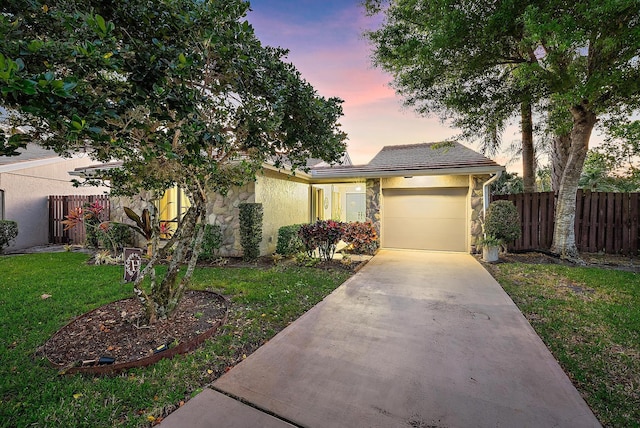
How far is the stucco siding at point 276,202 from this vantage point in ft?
27.0

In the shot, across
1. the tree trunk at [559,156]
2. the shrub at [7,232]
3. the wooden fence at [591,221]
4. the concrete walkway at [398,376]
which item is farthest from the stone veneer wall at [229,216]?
the tree trunk at [559,156]

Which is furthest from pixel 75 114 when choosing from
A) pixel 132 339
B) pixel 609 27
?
pixel 609 27

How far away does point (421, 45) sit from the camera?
7.08 meters

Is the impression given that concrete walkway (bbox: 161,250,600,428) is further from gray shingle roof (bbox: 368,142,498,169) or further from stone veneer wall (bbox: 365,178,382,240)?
gray shingle roof (bbox: 368,142,498,169)

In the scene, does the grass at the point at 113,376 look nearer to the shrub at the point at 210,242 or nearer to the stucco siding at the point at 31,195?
the shrub at the point at 210,242

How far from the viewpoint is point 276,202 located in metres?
8.89

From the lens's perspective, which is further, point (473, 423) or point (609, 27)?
point (609, 27)

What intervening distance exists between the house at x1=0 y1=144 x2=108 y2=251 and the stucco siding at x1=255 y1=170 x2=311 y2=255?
7751 millimetres

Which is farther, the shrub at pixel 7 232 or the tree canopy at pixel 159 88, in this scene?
the shrub at pixel 7 232

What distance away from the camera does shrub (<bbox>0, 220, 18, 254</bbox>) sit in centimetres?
889

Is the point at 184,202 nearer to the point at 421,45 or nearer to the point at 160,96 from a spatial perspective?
the point at 160,96

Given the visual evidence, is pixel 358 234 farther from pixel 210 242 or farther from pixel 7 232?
pixel 7 232

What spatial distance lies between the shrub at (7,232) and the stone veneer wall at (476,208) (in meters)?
15.7

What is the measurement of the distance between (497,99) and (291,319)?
347 inches
